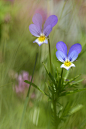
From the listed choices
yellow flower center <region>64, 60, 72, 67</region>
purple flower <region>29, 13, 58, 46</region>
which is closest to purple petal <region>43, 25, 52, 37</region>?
purple flower <region>29, 13, 58, 46</region>

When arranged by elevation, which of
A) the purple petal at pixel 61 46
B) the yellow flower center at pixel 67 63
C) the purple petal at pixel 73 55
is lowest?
the yellow flower center at pixel 67 63

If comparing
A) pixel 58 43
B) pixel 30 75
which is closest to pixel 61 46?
pixel 58 43

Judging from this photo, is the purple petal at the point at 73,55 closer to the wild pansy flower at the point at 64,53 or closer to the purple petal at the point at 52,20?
the wild pansy flower at the point at 64,53

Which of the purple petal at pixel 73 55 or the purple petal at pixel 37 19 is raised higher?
the purple petal at pixel 37 19

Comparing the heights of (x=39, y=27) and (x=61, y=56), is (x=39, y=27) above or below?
above

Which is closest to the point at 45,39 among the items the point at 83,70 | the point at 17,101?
the point at 17,101

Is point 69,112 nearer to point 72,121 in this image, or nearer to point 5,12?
point 72,121

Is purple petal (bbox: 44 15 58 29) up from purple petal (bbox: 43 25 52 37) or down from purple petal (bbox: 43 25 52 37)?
up

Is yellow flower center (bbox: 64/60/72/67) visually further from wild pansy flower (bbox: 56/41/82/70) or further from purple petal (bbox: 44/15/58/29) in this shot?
purple petal (bbox: 44/15/58/29)

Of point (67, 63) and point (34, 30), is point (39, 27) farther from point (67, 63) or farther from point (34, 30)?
point (67, 63)

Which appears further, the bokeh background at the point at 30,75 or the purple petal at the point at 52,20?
the bokeh background at the point at 30,75

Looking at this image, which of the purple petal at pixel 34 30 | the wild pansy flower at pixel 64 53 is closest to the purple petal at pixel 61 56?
the wild pansy flower at pixel 64 53
